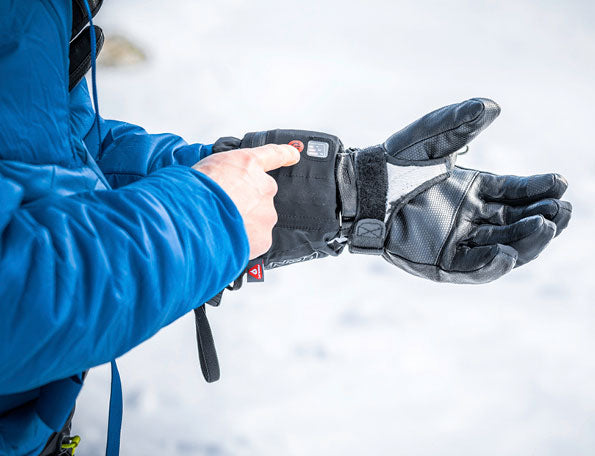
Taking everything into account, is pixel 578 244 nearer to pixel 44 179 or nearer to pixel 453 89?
pixel 453 89

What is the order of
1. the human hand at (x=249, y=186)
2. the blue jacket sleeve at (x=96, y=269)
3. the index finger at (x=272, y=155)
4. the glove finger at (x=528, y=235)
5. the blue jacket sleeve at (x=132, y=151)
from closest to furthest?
1. the blue jacket sleeve at (x=96, y=269)
2. the human hand at (x=249, y=186)
3. the index finger at (x=272, y=155)
4. the glove finger at (x=528, y=235)
5. the blue jacket sleeve at (x=132, y=151)

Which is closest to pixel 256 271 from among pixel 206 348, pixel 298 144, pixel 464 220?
pixel 206 348

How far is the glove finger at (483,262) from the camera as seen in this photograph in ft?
2.93

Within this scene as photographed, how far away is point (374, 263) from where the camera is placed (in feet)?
5.02

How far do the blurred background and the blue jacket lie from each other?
88 cm

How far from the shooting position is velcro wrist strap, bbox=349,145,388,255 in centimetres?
103

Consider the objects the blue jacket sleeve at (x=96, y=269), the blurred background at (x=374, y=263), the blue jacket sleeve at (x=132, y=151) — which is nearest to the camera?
the blue jacket sleeve at (x=96, y=269)

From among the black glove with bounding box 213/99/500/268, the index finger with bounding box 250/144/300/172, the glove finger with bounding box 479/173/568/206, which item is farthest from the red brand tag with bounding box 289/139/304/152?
the glove finger with bounding box 479/173/568/206

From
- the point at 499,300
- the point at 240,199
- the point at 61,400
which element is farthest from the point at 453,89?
the point at 61,400

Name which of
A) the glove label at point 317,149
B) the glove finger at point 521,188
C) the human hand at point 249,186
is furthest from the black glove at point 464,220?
the human hand at point 249,186

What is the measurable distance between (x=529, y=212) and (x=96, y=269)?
81 cm

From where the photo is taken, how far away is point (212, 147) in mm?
1069

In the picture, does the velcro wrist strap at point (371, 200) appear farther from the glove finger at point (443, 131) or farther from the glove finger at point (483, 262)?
the glove finger at point (483, 262)

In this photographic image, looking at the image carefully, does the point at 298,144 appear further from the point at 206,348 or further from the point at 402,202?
the point at 206,348
